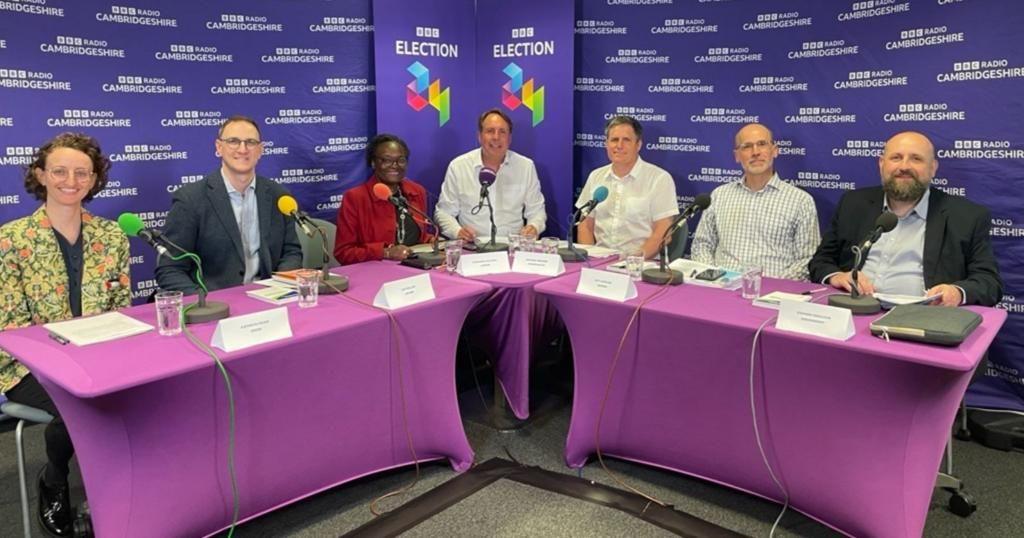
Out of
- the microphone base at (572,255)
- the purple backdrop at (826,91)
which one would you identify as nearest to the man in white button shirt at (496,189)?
the purple backdrop at (826,91)

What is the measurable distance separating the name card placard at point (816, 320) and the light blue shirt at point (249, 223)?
2.14 metres

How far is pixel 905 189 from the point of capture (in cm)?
283

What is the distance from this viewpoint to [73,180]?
8.42 ft

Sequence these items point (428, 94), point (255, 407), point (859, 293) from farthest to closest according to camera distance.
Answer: point (428, 94) → point (859, 293) → point (255, 407)

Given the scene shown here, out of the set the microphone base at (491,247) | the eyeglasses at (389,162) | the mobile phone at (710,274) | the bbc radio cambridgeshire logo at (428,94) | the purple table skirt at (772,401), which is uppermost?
the bbc radio cambridgeshire logo at (428,94)

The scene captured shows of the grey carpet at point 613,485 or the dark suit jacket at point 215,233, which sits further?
the dark suit jacket at point 215,233

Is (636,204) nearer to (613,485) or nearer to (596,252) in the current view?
(596,252)

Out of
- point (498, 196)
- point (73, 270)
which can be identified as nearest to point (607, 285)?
point (498, 196)

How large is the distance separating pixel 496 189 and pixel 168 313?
7.97ft

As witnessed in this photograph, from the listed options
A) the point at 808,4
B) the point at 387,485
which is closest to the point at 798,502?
the point at 387,485

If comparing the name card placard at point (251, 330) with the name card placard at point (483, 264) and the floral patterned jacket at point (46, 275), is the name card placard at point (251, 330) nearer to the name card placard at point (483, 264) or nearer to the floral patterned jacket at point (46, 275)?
the floral patterned jacket at point (46, 275)

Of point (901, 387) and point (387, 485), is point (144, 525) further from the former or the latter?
point (901, 387)

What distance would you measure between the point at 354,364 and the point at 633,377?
3.34 ft

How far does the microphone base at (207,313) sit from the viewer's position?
2129 mm
